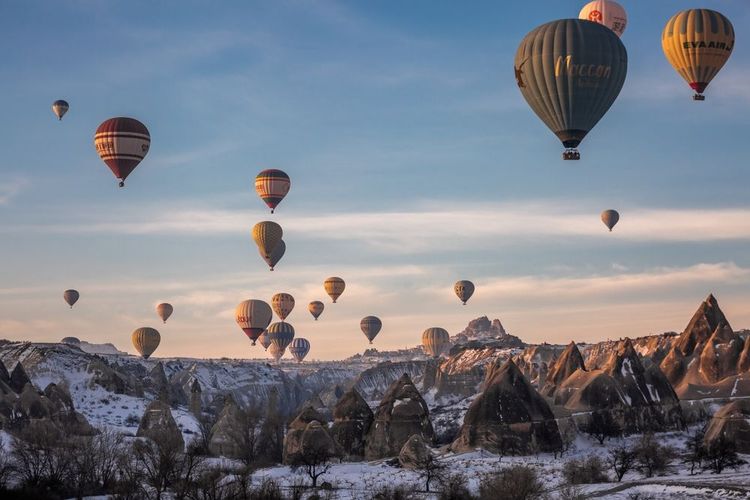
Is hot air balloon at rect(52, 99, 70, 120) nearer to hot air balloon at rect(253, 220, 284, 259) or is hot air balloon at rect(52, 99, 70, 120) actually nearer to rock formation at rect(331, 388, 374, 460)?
hot air balloon at rect(253, 220, 284, 259)

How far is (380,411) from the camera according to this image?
4560 inches

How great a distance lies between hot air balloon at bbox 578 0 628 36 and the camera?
400ft

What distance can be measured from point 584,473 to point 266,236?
8356 cm

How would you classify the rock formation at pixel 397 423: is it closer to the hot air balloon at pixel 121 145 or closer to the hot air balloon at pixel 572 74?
the hot air balloon at pixel 572 74

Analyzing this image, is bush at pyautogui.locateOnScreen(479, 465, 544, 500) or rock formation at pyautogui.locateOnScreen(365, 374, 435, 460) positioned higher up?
rock formation at pyautogui.locateOnScreen(365, 374, 435, 460)

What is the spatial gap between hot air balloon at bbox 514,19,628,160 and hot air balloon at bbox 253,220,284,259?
7547cm

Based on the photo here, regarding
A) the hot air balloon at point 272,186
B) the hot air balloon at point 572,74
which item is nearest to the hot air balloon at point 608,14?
the hot air balloon at point 572,74

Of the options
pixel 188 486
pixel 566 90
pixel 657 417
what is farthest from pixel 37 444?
pixel 657 417

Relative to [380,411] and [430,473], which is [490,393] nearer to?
[380,411]

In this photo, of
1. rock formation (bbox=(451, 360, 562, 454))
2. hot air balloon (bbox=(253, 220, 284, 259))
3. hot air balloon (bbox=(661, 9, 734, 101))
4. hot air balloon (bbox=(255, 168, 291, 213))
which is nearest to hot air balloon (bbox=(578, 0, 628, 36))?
hot air balloon (bbox=(661, 9, 734, 101))

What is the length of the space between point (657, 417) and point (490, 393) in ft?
67.9

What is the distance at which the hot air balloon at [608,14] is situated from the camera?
122 meters

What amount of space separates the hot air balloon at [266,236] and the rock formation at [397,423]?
52.6 meters

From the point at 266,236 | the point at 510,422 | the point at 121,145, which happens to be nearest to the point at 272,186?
the point at 266,236
